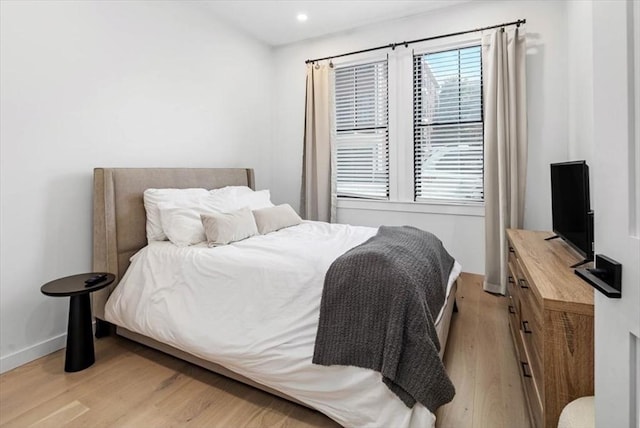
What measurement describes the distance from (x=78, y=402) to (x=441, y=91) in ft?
12.8

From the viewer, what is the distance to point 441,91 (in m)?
3.54

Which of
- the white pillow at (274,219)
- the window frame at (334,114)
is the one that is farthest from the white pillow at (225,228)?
the window frame at (334,114)

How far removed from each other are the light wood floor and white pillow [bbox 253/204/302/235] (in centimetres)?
115

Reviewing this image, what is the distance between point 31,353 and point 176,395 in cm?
119

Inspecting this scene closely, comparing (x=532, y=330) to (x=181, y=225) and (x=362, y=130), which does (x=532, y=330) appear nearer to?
(x=181, y=225)

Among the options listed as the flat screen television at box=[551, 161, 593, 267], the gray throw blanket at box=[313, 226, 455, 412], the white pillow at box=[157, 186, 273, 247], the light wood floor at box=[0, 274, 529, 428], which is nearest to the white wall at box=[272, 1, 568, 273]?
the flat screen television at box=[551, 161, 593, 267]

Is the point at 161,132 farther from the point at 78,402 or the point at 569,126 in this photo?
the point at 569,126

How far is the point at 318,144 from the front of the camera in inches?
161

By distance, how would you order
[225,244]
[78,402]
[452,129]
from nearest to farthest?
1. [78,402]
2. [225,244]
3. [452,129]

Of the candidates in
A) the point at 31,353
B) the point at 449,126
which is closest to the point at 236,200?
the point at 31,353

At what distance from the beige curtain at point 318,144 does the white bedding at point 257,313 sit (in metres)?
1.69

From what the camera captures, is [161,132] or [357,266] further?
[161,132]

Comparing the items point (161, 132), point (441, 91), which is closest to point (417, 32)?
point (441, 91)

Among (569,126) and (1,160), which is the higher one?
(569,126)
